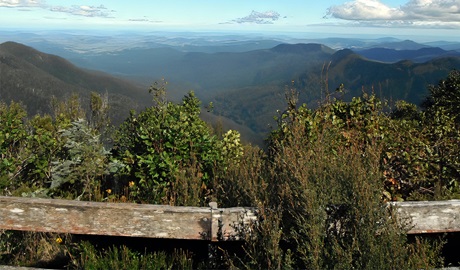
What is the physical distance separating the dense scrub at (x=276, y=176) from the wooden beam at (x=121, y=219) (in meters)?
0.31

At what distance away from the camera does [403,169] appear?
6.48 m

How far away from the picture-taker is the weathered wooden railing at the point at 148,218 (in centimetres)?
448

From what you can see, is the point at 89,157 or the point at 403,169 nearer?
the point at 403,169

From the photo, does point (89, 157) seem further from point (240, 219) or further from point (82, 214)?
point (240, 219)

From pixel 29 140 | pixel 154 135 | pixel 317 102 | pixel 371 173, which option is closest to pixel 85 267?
pixel 154 135

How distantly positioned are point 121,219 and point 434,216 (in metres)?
3.80

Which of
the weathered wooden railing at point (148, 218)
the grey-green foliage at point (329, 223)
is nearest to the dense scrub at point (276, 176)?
the grey-green foliage at point (329, 223)

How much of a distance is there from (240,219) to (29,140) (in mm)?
5497

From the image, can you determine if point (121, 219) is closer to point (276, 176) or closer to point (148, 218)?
point (148, 218)

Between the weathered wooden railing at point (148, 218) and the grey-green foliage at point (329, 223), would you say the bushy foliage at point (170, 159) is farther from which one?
the grey-green foliage at point (329, 223)

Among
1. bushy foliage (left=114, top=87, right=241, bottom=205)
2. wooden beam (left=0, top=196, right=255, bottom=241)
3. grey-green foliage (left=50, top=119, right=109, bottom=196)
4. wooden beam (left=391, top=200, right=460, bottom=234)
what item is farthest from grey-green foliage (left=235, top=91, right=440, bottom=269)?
Answer: grey-green foliage (left=50, top=119, right=109, bottom=196)

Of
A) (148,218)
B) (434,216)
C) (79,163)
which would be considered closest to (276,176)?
(148,218)

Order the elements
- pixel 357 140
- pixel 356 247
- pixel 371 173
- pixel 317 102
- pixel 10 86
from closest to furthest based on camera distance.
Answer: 1. pixel 356 247
2. pixel 371 173
3. pixel 357 140
4. pixel 317 102
5. pixel 10 86

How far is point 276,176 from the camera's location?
5035mm
